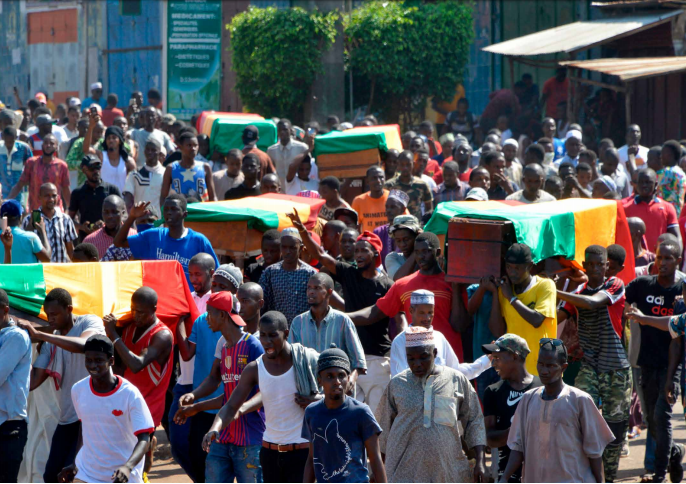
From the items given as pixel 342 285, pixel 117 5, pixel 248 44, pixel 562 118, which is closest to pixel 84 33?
pixel 117 5

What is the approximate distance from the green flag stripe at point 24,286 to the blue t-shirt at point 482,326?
9.18 ft

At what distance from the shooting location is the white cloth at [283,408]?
607cm

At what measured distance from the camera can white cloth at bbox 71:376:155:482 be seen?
5797 millimetres

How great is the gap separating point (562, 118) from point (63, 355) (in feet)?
43.7

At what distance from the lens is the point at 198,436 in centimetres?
679

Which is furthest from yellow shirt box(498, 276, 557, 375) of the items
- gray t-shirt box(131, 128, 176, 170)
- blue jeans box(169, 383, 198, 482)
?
gray t-shirt box(131, 128, 176, 170)

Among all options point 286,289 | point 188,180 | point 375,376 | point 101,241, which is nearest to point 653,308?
point 375,376

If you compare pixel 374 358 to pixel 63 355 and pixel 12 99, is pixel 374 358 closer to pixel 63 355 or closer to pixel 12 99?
pixel 63 355

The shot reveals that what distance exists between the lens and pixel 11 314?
6.57 m

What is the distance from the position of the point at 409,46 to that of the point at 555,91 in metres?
2.96

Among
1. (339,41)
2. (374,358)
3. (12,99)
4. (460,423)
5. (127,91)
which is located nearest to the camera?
(460,423)

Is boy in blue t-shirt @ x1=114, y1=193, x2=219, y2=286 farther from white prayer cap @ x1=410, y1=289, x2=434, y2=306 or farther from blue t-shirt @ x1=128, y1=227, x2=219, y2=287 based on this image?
white prayer cap @ x1=410, y1=289, x2=434, y2=306

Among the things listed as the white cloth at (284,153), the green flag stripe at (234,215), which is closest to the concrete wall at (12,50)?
the white cloth at (284,153)

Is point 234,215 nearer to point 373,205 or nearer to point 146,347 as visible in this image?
point 373,205
